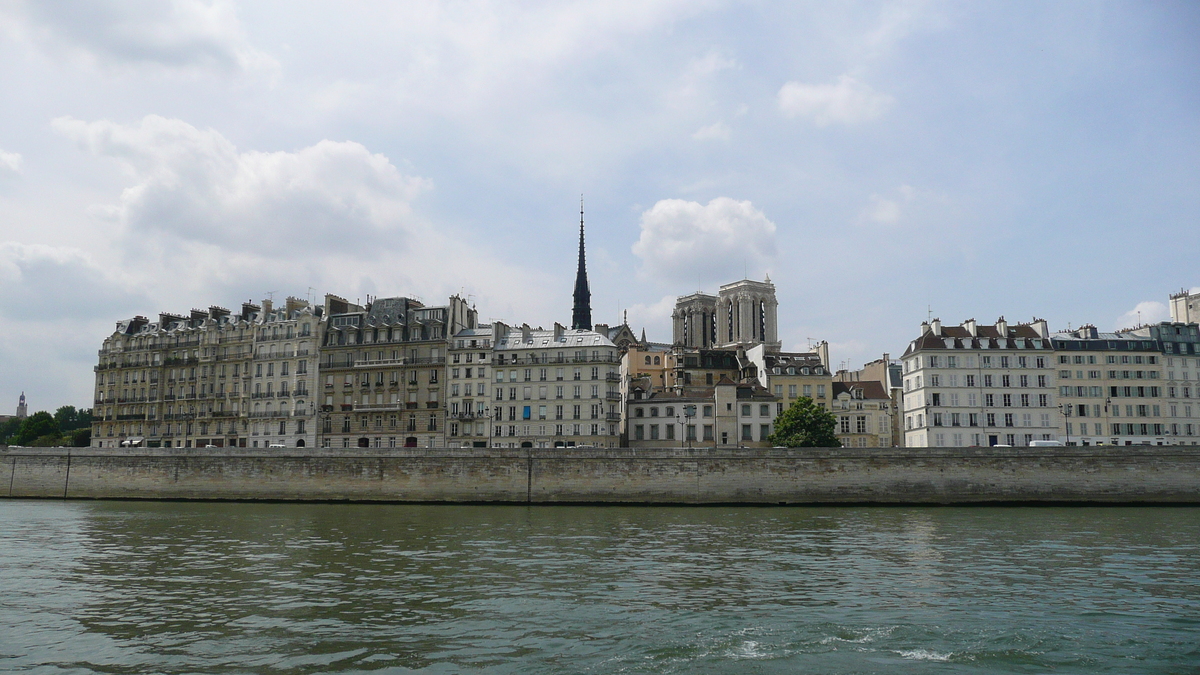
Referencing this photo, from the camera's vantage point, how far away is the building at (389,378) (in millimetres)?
67375

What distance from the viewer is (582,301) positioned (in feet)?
374

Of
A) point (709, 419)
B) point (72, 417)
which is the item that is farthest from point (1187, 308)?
point (72, 417)

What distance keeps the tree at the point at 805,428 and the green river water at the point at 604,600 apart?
2940 centimetres

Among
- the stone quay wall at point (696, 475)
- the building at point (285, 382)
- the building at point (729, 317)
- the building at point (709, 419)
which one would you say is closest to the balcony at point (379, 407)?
the building at point (285, 382)

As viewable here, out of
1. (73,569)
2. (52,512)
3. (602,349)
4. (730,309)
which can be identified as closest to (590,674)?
(73,569)

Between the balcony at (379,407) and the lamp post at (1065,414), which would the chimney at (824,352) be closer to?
the lamp post at (1065,414)

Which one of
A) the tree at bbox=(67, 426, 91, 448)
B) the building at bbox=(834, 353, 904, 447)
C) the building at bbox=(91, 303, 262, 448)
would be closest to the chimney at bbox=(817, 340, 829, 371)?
the building at bbox=(834, 353, 904, 447)

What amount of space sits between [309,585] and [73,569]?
24.2 feet

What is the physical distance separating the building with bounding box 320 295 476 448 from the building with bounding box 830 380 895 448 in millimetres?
32782

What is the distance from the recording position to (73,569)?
22.2 m

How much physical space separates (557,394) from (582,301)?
49.7 metres

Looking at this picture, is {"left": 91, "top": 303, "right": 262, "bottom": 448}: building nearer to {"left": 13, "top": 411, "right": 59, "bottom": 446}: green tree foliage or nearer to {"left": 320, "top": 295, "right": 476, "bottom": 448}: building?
{"left": 320, "top": 295, "right": 476, "bottom": 448}: building

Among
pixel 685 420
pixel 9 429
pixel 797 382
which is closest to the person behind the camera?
pixel 685 420

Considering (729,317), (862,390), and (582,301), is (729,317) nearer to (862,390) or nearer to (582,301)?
(582,301)
